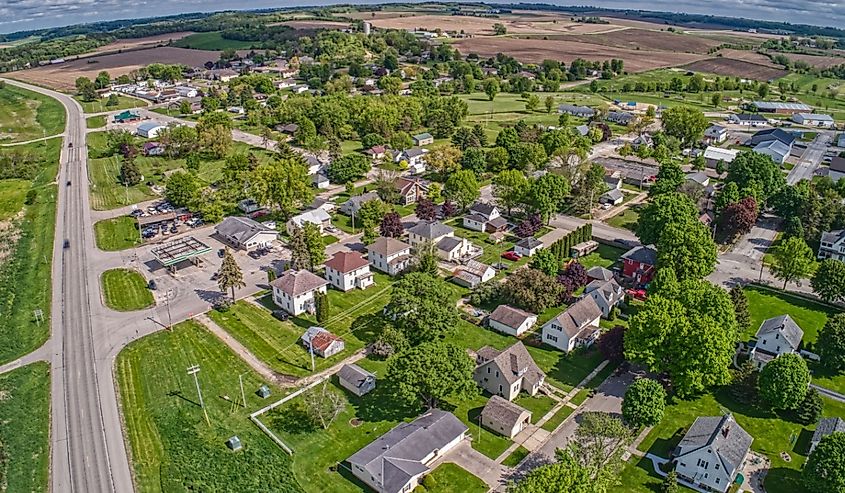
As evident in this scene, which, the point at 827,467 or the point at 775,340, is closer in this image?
the point at 827,467

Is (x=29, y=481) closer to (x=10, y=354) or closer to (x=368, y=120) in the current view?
(x=10, y=354)

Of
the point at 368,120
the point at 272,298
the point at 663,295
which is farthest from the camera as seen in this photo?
the point at 368,120

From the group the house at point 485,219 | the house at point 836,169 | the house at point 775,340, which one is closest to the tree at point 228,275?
the house at point 485,219

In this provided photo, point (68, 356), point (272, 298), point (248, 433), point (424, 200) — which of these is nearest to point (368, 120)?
point (424, 200)

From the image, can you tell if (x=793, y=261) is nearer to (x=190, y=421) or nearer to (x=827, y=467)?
(x=827, y=467)

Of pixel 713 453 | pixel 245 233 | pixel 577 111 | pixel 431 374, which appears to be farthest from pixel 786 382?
pixel 577 111

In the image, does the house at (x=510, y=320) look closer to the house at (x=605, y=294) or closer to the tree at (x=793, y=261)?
the house at (x=605, y=294)
